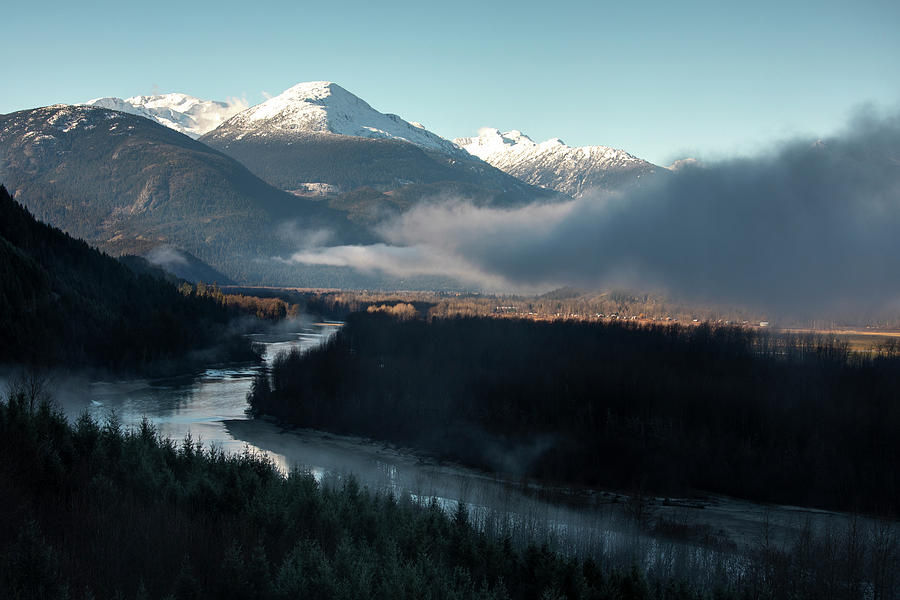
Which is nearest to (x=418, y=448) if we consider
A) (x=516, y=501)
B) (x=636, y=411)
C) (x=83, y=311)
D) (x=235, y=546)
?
(x=516, y=501)

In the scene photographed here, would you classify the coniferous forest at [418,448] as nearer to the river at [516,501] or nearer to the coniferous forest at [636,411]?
the coniferous forest at [636,411]

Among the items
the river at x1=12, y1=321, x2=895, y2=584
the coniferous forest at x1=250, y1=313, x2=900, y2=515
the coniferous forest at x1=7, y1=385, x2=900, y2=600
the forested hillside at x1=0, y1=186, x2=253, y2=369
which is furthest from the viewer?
the forested hillside at x1=0, y1=186, x2=253, y2=369

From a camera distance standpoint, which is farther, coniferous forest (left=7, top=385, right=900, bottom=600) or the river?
the river

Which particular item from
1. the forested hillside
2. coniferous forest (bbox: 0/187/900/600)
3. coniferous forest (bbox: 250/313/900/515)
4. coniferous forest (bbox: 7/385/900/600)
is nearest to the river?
coniferous forest (bbox: 0/187/900/600)

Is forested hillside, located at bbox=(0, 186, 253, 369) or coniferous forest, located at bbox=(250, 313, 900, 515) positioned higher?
forested hillside, located at bbox=(0, 186, 253, 369)

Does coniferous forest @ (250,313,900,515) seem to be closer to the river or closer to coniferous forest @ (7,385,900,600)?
the river

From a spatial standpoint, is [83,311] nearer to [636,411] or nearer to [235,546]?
[636,411]

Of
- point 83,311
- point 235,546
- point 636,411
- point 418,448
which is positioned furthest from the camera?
point 83,311
